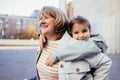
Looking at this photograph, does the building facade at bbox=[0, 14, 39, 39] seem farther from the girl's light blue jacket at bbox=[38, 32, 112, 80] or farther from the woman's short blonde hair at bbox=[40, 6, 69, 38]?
the girl's light blue jacket at bbox=[38, 32, 112, 80]

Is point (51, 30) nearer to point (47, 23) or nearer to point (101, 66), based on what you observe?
point (47, 23)

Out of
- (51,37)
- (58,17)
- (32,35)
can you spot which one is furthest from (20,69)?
(32,35)

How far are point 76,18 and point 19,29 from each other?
80.2 ft

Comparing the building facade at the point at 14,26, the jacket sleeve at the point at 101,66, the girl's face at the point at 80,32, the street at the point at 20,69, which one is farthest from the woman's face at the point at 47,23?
the building facade at the point at 14,26

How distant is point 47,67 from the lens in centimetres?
113

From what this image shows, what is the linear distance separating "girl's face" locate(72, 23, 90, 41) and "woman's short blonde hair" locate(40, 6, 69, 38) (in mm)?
80

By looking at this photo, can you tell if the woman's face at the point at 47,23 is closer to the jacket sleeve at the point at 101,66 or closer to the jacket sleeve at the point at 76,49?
the jacket sleeve at the point at 76,49

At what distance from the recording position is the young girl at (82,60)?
984 mm

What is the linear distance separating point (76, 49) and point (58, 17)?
238 millimetres

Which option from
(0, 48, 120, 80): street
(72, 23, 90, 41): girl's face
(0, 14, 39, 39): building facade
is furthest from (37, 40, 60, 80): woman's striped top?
(0, 14, 39, 39): building facade

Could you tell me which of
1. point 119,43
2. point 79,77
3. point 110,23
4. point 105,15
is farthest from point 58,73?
point 105,15

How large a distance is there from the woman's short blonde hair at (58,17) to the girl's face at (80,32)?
0.26ft

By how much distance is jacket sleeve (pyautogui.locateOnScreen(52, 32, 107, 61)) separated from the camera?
0.97 meters

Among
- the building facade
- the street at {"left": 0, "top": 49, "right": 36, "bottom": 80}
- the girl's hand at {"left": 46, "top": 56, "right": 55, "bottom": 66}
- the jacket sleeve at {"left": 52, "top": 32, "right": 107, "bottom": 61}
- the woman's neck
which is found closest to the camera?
the jacket sleeve at {"left": 52, "top": 32, "right": 107, "bottom": 61}
